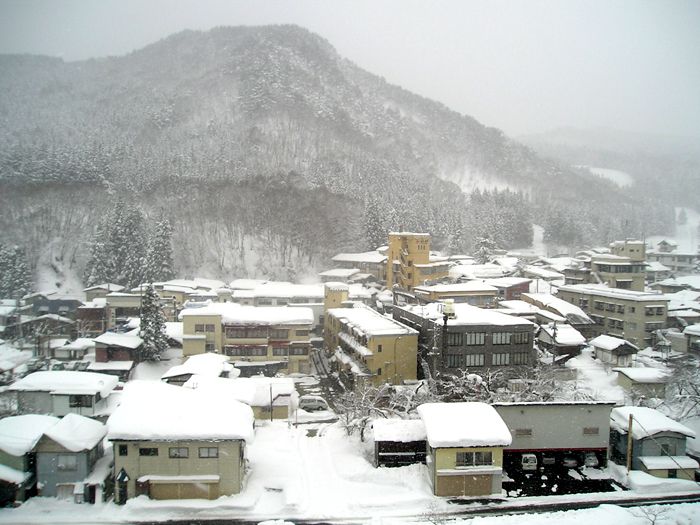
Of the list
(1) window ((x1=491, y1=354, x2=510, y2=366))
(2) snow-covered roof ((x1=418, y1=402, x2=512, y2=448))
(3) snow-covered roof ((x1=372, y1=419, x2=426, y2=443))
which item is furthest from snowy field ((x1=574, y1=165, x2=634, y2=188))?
(3) snow-covered roof ((x1=372, y1=419, x2=426, y2=443))

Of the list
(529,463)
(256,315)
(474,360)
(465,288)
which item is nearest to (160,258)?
(256,315)

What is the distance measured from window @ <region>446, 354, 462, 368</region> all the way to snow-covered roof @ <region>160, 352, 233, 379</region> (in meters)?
13.3

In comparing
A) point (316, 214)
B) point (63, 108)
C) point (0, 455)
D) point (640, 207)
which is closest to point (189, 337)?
point (0, 455)

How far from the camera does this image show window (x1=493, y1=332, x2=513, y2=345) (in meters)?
29.1

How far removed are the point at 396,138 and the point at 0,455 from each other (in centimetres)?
11374

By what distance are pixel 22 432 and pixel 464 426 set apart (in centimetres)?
1677

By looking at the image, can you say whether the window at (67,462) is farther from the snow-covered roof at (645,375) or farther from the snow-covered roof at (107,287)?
the snow-covered roof at (107,287)

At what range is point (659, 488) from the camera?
19.1 metres

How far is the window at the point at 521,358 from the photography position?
29422mm

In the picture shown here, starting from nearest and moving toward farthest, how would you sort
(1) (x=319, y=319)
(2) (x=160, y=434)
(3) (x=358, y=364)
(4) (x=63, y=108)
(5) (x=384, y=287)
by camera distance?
(2) (x=160, y=434) < (3) (x=358, y=364) < (1) (x=319, y=319) < (5) (x=384, y=287) < (4) (x=63, y=108)

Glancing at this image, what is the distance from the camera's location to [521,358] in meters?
29.5

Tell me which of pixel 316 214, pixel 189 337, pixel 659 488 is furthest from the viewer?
pixel 316 214

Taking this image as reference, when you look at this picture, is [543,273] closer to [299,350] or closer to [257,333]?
[299,350]

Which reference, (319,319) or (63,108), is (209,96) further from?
(319,319)
